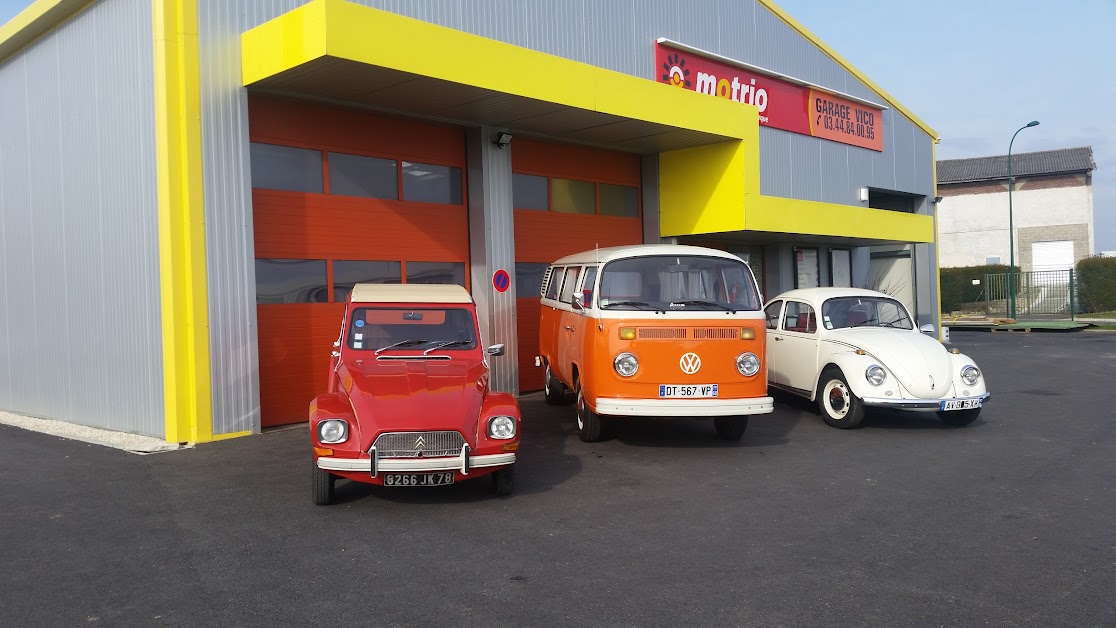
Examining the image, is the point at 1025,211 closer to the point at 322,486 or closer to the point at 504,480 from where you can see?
the point at 504,480

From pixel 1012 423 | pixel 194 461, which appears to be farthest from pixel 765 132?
pixel 194 461

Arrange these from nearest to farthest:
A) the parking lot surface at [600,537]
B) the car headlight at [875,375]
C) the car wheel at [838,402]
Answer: the parking lot surface at [600,537]
the car headlight at [875,375]
the car wheel at [838,402]

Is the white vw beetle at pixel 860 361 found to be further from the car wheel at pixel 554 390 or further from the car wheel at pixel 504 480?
the car wheel at pixel 504 480

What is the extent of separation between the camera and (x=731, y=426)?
9.45m

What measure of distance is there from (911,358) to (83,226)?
1074 cm

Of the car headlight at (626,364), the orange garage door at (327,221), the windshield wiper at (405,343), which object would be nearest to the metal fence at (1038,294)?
the orange garage door at (327,221)

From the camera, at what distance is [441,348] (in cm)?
784

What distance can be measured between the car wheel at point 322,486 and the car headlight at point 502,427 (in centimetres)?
130

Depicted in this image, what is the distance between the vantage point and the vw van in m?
8.59

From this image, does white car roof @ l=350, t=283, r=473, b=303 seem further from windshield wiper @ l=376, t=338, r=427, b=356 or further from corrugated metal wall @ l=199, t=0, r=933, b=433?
corrugated metal wall @ l=199, t=0, r=933, b=433

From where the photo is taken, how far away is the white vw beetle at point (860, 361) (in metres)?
9.80

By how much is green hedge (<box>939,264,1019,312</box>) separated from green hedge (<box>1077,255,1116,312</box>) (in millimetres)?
3777

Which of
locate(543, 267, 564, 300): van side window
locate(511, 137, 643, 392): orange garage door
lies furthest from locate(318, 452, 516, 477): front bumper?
locate(511, 137, 643, 392): orange garage door

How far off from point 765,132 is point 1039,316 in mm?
26140
